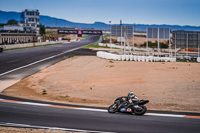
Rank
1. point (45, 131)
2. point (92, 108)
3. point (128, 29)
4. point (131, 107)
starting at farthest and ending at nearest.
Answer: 1. point (128, 29)
2. point (92, 108)
3. point (131, 107)
4. point (45, 131)

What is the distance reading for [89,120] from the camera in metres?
12.0

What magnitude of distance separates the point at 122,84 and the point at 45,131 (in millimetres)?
11788

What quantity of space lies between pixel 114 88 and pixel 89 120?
344 inches

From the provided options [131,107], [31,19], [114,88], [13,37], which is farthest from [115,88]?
[31,19]

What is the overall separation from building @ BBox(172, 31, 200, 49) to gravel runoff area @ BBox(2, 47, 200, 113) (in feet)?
56.7

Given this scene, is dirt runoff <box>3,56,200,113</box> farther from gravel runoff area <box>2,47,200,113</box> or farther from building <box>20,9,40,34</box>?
building <box>20,9,40,34</box>

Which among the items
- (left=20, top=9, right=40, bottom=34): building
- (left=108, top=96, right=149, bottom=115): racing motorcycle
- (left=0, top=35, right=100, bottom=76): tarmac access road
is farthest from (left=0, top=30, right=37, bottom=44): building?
(left=108, top=96, right=149, bottom=115): racing motorcycle

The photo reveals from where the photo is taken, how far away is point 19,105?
47.3 feet

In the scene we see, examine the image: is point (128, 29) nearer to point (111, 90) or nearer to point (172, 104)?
point (111, 90)

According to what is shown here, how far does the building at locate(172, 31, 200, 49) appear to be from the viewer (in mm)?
42656

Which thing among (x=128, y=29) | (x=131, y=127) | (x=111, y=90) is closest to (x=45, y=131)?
(x=131, y=127)

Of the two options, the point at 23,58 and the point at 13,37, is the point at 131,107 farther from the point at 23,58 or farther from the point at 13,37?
the point at 13,37

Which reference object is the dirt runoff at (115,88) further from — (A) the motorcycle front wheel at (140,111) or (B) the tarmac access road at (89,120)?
(B) the tarmac access road at (89,120)

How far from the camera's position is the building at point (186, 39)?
42.7 m
